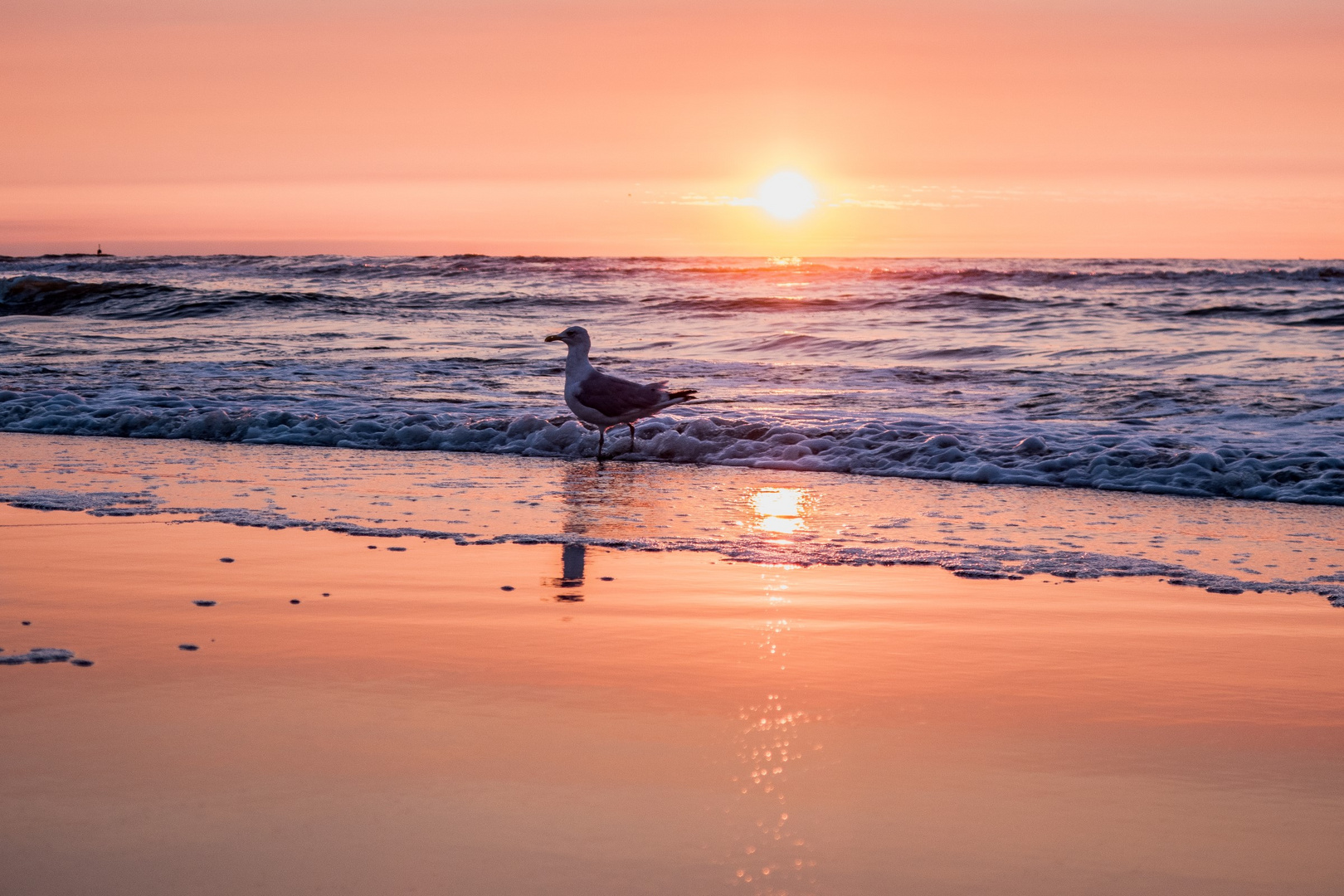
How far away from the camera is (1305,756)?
3.24 meters

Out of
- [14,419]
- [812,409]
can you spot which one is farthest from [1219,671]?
[14,419]

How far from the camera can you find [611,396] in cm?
1010

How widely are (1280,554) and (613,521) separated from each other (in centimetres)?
353

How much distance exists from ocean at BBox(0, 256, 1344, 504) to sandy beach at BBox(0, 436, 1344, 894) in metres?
4.12

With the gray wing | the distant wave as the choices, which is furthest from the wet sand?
the distant wave

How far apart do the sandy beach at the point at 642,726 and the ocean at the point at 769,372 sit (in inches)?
162

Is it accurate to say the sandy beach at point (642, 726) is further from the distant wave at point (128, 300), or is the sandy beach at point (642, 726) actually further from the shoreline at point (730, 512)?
the distant wave at point (128, 300)

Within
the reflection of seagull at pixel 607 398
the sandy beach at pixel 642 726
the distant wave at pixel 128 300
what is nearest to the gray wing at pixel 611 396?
the reflection of seagull at pixel 607 398

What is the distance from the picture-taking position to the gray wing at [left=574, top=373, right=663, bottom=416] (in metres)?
10.1

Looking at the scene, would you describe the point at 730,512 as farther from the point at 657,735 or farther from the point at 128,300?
the point at 128,300

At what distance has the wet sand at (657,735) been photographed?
2547 millimetres

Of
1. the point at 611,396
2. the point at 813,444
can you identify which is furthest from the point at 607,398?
the point at 813,444

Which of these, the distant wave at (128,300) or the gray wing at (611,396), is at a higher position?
the distant wave at (128,300)

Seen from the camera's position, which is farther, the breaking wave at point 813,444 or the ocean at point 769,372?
the ocean at point 769,372
